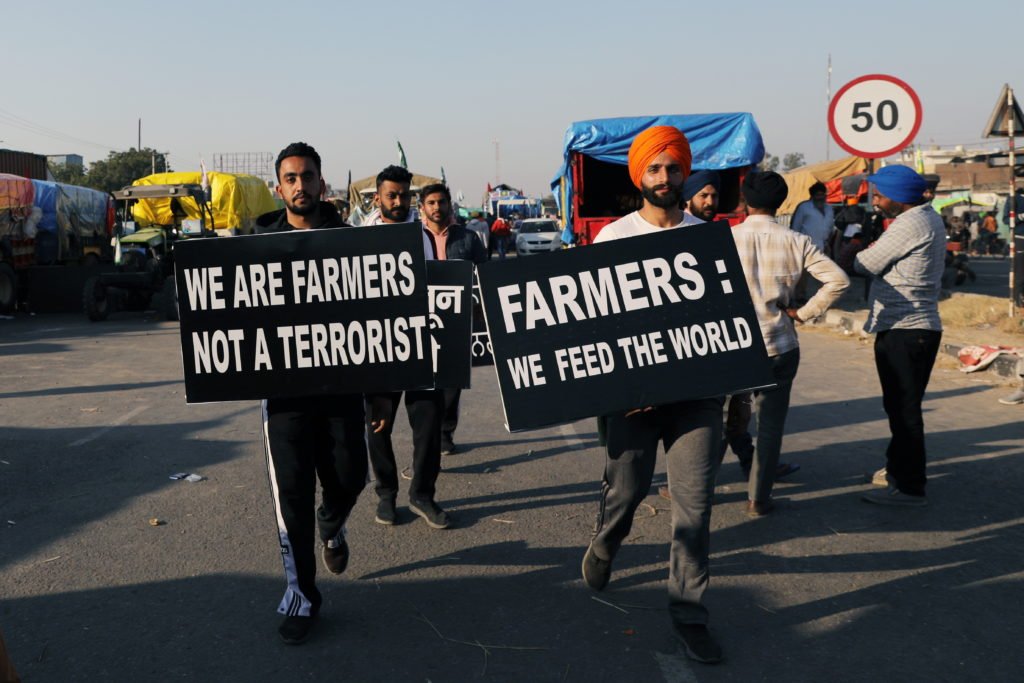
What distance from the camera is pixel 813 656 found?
11.6 feet

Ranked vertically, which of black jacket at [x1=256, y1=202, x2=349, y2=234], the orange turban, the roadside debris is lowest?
the roadside debris

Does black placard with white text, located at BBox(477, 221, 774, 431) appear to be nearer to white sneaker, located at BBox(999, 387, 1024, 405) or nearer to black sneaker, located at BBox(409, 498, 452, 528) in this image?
black sneaker, located at BBox(409, 498, 452, 528)

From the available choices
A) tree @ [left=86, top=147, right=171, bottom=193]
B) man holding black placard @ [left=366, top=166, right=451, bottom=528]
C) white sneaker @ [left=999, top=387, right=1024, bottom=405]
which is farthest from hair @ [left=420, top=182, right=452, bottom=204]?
tree @ [left=86, top=147, right=171, bottom=193]

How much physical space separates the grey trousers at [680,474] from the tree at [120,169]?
67.5 meters

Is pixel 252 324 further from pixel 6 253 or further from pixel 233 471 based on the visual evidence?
pixel 6 253

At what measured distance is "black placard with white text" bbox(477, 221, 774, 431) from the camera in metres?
3.66

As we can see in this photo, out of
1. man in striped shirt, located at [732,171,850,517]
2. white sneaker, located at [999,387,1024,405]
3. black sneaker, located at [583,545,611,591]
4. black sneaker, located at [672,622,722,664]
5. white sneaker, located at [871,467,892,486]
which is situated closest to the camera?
black sneaker, located at [672,622,722,664]

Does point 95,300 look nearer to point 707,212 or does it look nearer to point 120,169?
point 707,212

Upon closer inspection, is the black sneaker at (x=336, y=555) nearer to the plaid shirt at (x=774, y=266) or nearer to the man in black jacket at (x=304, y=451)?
the man in black jacket at (x=304, y=451)

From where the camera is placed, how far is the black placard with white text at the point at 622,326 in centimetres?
366

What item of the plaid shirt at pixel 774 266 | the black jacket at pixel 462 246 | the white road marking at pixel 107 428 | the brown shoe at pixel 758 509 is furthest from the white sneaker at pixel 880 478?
the white road marking at pixel 107 428

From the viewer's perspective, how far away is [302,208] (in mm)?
3990

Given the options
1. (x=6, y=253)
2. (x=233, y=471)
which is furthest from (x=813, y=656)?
(x=6, y=253)

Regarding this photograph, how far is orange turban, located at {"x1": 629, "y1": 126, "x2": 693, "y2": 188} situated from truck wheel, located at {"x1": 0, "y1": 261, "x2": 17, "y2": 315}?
17530 mm
